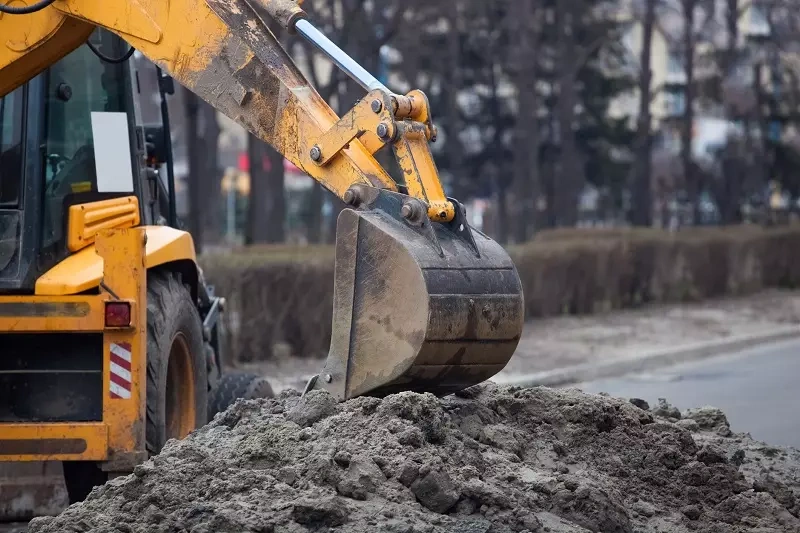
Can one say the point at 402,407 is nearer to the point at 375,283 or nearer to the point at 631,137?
the point at 375,283

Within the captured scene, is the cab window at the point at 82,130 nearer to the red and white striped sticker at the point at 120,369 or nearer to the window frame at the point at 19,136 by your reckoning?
the window frame at the point at 19,136

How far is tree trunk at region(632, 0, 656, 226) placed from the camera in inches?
1406

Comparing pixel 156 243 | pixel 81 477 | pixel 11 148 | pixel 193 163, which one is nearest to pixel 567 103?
pixel 193 163

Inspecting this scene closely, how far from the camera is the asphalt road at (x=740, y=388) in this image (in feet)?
40.8

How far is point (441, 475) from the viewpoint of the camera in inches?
237

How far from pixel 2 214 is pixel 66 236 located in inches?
13.8

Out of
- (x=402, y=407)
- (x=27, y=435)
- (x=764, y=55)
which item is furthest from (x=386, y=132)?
(x=764, y=55)

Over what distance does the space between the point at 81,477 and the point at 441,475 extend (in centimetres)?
252

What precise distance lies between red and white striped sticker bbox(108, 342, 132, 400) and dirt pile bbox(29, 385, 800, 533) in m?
0.61

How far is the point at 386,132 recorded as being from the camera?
6.68 m

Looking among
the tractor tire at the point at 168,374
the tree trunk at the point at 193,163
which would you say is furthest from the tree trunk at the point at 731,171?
the tractor tire at the point at 168,374

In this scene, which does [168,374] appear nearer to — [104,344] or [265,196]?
[104,344]

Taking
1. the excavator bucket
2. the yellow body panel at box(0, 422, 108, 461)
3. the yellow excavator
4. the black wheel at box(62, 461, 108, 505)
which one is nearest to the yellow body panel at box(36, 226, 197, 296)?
the yellow excavator

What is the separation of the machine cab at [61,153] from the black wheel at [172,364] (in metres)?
0.56
